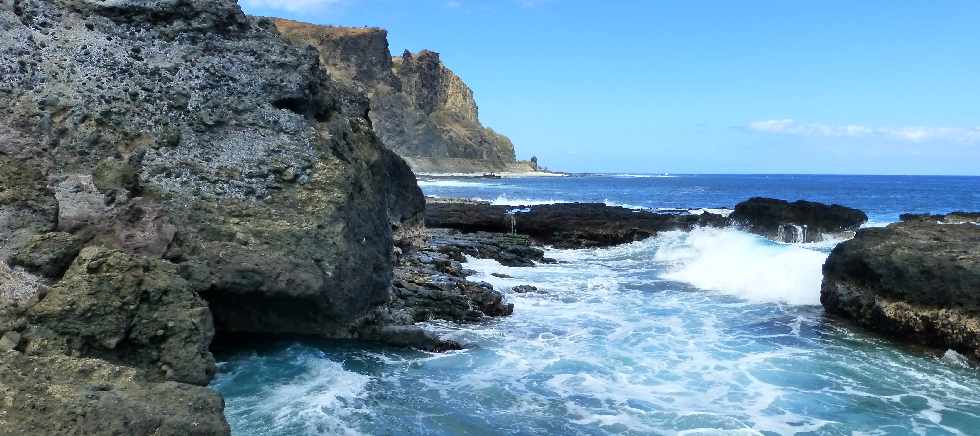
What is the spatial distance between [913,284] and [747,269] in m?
6.81

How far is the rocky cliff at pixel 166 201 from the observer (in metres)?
5.52

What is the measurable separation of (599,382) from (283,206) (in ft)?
16.3

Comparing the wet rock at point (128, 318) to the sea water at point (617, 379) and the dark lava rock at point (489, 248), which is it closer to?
the sea water at point (617, 379)

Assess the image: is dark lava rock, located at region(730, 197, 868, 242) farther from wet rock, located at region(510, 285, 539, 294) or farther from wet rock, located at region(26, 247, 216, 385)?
wet rock, located at region(26, 247, 216, 385)

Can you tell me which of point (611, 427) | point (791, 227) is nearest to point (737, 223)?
point (791, 227)

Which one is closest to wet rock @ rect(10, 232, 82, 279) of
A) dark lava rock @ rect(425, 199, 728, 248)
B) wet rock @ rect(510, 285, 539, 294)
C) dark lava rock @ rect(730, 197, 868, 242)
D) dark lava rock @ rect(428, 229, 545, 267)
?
wet rock @ rect(510, 285, 539, 294)

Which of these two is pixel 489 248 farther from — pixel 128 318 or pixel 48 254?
pixel 128 318

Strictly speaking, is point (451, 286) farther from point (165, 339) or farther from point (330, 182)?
point (165, 339)

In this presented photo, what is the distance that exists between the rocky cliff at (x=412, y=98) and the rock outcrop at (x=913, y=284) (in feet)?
315

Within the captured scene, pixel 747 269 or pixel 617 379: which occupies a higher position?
pixel 747 269

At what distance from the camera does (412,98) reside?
455 ft

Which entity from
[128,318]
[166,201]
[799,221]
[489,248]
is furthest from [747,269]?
[128,318]

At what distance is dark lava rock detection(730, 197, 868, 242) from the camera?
28562mm

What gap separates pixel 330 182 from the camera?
9852 millimetres
